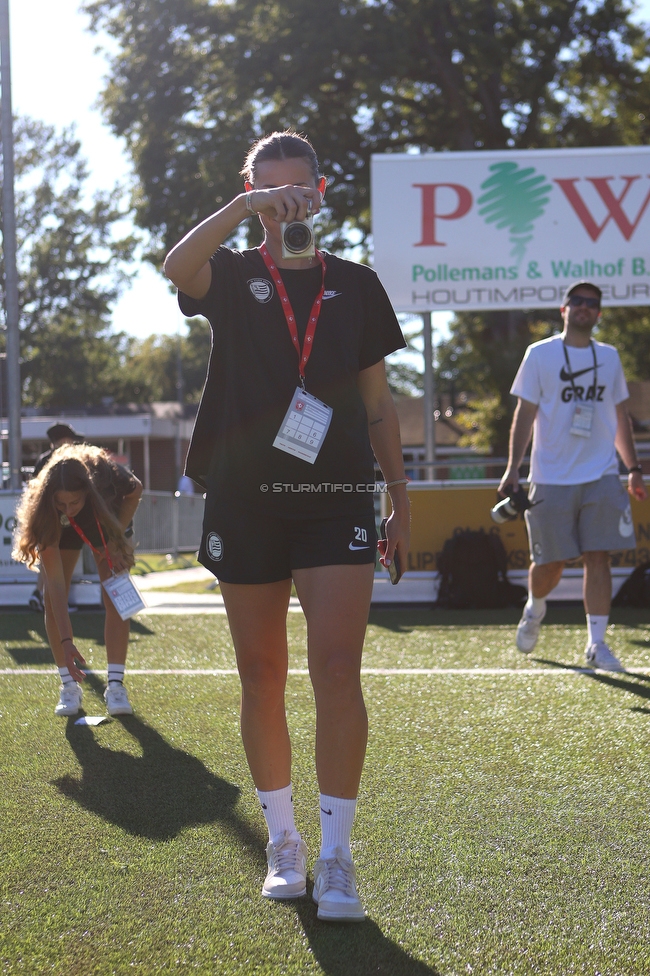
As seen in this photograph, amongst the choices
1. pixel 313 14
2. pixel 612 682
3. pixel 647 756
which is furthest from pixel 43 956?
pixel 313 14

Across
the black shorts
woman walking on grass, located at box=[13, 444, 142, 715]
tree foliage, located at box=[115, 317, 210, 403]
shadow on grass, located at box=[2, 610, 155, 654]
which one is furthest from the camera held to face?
tree foliage, located at box=[115, 317, 210, 403]

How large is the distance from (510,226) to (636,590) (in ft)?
14.1

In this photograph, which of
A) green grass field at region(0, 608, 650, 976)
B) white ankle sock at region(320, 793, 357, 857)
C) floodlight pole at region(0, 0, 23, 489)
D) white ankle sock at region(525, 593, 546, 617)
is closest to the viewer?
green grass field at region(0, 608, 650, 976)

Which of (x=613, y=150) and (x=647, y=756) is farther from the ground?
(x=613, y=150)

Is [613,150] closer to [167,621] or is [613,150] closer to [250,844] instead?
[167,621]

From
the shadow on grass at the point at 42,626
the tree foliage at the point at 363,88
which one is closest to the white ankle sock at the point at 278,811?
the shadow on grass at the point at 42,626

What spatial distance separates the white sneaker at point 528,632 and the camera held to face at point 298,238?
13.9ft

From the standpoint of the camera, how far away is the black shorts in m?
2.71

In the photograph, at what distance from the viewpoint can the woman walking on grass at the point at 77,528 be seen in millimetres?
5043

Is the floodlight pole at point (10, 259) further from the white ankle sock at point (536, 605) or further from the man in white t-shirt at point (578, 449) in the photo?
the man in white t-shirt at point (578, 449)

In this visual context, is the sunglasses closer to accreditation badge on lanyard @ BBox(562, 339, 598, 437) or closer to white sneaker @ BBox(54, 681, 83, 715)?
accreditation badge on lanyard @ BBox(562, 339, 598, 437)

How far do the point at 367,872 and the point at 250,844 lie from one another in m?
0.43

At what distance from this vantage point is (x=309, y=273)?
111 inches

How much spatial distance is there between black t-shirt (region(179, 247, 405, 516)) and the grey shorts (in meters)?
3.36
